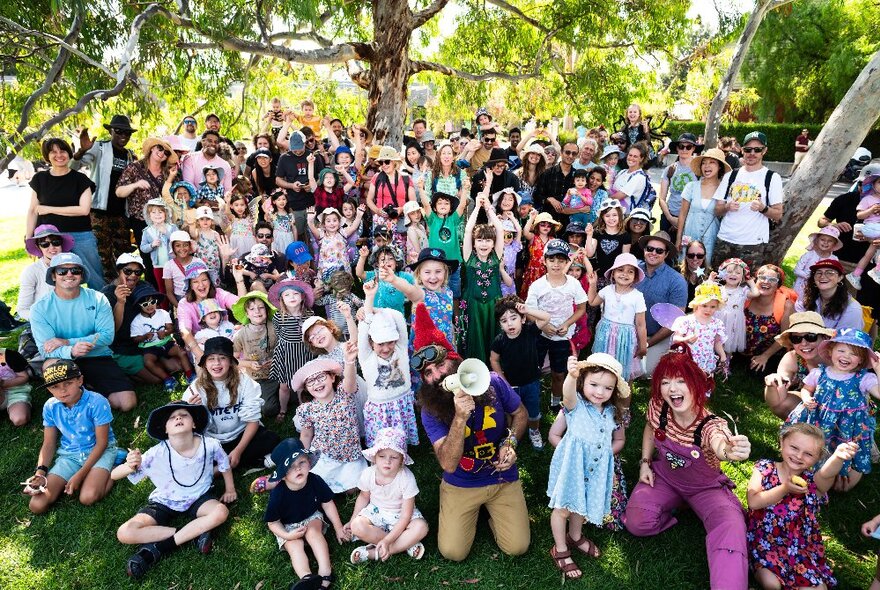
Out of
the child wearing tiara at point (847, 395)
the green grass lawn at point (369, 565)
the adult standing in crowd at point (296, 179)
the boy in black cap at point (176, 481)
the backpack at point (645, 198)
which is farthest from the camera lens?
the adult standing in crowd at point (296, 179)

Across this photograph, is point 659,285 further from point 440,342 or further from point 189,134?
point 189,134

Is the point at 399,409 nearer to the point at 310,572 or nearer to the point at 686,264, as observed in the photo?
the point at 310,572

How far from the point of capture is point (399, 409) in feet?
15.6

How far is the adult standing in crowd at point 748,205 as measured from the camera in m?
6.54

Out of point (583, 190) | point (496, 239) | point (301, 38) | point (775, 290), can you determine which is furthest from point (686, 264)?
point (301, 38)

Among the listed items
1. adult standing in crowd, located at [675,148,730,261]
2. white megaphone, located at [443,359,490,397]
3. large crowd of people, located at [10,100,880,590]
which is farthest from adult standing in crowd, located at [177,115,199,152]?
adult standing in crowd, located at [675,148,730,261]

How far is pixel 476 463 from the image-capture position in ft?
13.1

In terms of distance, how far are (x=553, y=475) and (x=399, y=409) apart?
1.44 meters

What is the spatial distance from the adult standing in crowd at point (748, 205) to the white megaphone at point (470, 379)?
187 inches

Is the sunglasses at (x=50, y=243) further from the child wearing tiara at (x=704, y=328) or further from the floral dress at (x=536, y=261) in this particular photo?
the child wearing tiara at (x=704, y=328)

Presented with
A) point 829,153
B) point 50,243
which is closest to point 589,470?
point 829,153

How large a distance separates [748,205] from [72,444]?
7.57 m

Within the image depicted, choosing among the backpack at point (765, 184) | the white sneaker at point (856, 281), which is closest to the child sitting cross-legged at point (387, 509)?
the backpack at point (765, 184)

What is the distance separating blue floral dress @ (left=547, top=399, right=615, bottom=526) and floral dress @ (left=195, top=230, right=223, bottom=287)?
4958mm
